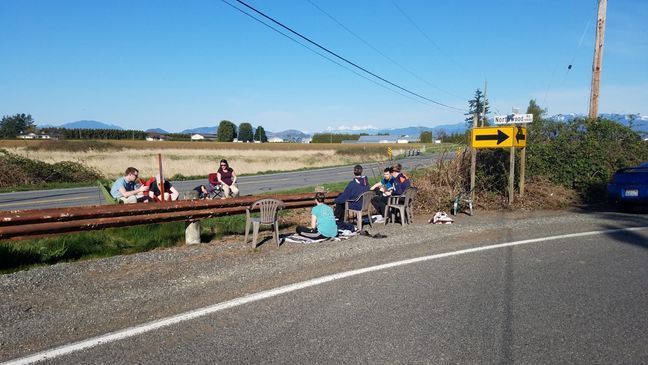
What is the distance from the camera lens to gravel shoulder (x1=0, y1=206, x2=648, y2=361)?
16.3 ft

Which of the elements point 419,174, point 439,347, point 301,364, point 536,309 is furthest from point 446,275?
point 419,174

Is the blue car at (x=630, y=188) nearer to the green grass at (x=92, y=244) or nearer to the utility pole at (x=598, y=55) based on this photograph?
the utility pole at (x=598, y=55)

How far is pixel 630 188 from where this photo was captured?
39.4 feet

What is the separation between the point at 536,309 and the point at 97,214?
6830 millimetres

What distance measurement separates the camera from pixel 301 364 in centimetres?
390

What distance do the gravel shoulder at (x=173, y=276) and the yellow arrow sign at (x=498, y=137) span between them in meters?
3.18

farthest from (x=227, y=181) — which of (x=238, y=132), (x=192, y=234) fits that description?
A: (x=238, y=132)

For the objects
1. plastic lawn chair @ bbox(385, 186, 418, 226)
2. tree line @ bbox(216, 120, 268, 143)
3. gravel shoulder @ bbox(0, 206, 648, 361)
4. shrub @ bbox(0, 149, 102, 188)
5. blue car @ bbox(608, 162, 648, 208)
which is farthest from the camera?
tree line @ bbox(216, 120, 268, 143)

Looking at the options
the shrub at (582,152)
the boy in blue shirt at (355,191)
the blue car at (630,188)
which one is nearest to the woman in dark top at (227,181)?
the boy in blue shirt at (355,191)

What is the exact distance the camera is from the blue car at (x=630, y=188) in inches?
465

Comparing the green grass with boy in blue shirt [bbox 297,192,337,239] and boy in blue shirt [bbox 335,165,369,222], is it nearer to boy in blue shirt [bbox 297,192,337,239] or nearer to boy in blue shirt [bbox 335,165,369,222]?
boy in blue shirt [bbox 297,192,337,239]

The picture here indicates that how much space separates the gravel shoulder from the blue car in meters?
1.64

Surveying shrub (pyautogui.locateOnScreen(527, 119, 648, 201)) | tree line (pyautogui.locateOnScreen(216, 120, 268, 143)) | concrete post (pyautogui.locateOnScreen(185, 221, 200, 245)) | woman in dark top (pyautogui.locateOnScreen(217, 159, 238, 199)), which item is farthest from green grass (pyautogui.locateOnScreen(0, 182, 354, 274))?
tree line (pyautogui.locateOnScreen(216, 120, 268, 143))

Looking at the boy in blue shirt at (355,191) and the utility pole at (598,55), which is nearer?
the boy in blue shirt at (355,191)
